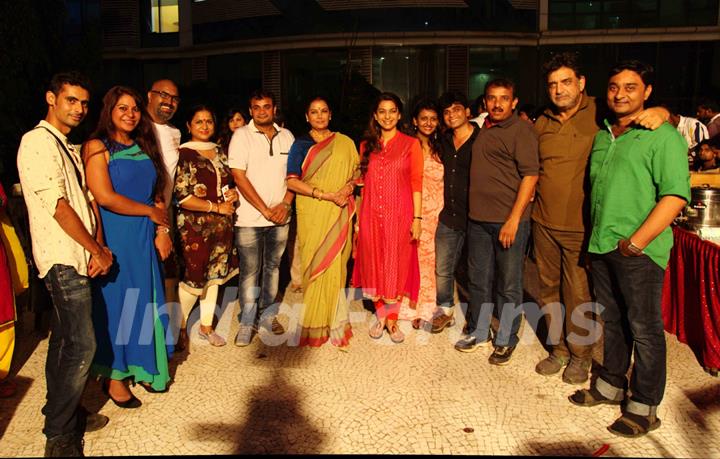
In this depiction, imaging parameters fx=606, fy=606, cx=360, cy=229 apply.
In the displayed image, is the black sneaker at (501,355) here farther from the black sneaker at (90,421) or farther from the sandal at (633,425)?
the black sneaker at (90,421)

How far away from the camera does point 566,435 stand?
122 inches

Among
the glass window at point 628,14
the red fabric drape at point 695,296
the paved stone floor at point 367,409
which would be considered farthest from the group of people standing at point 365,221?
the glass window at point 628,14

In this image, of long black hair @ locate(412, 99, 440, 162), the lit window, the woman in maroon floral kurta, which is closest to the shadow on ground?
the woman in maroon floral kurta

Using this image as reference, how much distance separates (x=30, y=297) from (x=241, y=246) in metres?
1.71

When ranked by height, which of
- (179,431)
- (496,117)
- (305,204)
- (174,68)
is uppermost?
(174,68)

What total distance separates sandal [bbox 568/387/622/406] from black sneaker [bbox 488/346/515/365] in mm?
649

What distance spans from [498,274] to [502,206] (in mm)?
472

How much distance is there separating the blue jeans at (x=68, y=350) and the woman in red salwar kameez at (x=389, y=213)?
6.84ft

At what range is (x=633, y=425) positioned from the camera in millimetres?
3086

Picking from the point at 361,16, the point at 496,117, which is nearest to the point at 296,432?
the point at 496,117

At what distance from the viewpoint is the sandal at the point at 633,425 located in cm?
307

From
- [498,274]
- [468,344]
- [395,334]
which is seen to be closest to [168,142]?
[395,334]

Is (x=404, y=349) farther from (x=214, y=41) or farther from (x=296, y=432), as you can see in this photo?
(x=214, y=41)

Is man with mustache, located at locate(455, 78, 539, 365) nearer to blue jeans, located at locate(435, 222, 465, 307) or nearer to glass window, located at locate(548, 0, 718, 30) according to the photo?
blue jeans, located at locate(435, 222, 465, 307)
